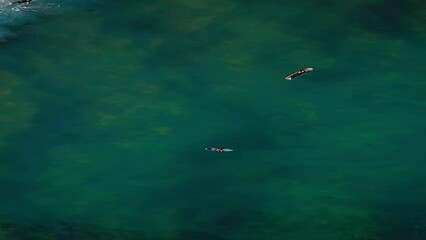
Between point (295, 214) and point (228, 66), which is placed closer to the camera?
point (295, 214)

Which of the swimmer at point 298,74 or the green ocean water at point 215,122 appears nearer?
the green ocean water at point 215,122

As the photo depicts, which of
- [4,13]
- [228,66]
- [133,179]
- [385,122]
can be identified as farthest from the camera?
[4,13]

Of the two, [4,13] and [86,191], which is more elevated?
[4,13]

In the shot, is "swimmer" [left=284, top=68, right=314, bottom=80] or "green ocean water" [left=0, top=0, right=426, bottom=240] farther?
"swimmer" [left=284, top=68, right=314, bottom=80]

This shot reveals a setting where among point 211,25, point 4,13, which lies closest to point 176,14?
point 211,25

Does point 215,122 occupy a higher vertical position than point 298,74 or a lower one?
lower

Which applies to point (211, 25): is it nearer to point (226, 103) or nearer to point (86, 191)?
point (226, 103)

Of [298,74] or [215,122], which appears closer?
[215,122]

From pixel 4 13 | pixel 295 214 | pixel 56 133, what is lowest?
pixel 295 214
